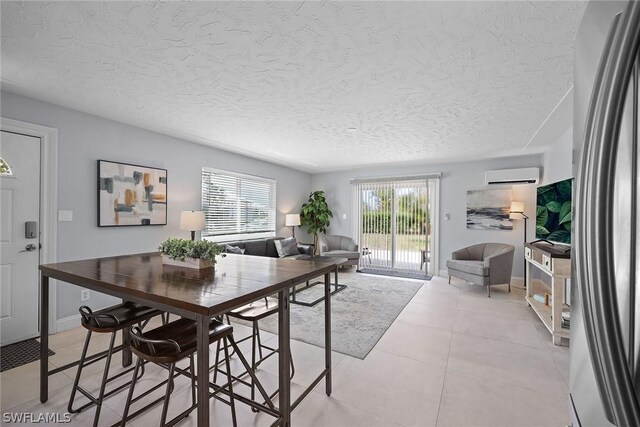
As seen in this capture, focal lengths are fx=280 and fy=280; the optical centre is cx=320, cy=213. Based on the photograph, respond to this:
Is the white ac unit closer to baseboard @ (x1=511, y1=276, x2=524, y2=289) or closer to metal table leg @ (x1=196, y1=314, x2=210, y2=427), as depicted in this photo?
baseboard @ (x1=511, y1=276, x2=524, y2=289)

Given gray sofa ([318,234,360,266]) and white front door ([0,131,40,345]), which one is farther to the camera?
gray sofa ([318,234,360,266])

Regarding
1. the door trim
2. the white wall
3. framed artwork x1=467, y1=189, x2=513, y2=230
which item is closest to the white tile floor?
the door trim

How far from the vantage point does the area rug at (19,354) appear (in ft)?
7.64

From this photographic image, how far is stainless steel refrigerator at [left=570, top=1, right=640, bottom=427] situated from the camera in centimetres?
37

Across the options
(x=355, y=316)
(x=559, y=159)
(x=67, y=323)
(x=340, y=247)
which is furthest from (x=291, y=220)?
(x=559, y=159)

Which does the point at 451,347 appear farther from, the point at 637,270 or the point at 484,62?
the point at 637,270

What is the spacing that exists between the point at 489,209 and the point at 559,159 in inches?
62.7

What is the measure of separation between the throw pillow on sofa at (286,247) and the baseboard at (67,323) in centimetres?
291

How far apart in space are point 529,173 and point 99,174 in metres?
6.32

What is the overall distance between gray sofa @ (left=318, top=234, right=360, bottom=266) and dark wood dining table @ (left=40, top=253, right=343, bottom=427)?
152 inches

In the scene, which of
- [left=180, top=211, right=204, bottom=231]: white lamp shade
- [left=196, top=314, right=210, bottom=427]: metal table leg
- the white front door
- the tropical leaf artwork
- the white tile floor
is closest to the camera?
[left=196, top=314, right=210, bottom=427]: metal table leg

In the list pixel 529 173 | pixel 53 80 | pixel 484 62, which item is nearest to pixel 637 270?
pixel 484 62

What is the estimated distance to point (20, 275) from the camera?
272cm

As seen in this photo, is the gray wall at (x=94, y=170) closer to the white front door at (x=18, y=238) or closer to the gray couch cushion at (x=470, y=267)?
the white front door at (x=18, y=238)
